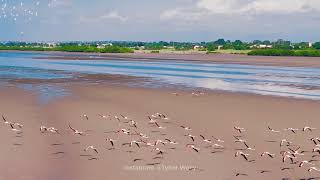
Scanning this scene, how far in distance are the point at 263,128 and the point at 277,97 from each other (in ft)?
36.0

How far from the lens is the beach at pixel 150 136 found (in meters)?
12.7

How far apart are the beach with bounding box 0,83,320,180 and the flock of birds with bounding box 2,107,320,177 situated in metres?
0.06

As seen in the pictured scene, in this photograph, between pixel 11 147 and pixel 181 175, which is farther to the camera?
pixel 11 147

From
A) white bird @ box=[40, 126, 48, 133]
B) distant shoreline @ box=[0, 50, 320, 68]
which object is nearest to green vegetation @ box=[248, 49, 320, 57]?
distant shoreline @ box=[0, 50, 320, 68]

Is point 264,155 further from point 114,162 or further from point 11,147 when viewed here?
point 11,147

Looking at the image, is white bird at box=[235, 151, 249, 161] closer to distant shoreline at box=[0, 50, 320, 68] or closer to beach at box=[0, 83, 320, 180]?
beach at box=[0, 83, 320, 180]

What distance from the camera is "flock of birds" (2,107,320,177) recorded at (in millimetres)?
13711

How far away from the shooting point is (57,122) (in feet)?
64.5

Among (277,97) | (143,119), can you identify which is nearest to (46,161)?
(143,119)

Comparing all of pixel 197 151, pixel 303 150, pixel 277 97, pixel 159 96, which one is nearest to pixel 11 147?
pixel 197 151

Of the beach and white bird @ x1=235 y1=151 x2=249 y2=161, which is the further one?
white bird @ x1=235 y1=151 x2=249 y2=161

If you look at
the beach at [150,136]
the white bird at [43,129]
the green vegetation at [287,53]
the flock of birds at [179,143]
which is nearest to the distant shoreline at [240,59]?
the green vegetation at [287,53]

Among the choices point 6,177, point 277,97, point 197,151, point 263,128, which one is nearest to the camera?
point 6,177

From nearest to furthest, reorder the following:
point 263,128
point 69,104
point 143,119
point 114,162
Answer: point 114,162
point 263,128
point 143,119
point 69,104
